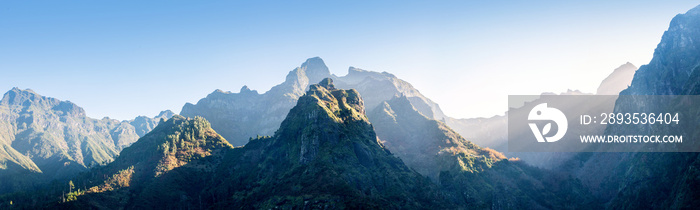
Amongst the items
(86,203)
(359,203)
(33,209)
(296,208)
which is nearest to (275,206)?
(296,208)

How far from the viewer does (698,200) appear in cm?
17925

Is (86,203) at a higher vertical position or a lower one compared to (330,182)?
lower

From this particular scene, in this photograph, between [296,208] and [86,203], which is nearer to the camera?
[296,208]

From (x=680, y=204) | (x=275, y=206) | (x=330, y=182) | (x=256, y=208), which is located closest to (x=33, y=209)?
(x=256, y=208)

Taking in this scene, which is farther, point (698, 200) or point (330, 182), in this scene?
point (330, 182)

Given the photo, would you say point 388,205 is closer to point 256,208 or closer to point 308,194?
point 308,194

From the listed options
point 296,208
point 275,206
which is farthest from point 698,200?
point 275,206

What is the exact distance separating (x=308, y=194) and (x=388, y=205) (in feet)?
145

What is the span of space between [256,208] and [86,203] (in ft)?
310

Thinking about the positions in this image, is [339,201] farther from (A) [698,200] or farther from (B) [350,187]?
(A) [698,200]

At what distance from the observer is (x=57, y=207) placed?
18725 centimetres

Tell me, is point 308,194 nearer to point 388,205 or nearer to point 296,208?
point 296,208

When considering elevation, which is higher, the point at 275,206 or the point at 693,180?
the point at 693,180

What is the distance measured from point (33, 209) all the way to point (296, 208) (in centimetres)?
14360
